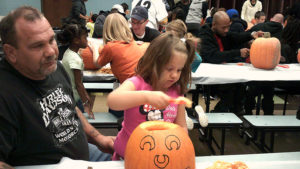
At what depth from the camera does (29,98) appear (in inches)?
49.2

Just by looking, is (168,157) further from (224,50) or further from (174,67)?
(224,50)

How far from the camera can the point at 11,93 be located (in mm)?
1203

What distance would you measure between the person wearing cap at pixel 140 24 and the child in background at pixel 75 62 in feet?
2.58

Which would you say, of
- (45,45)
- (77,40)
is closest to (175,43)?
(45,45)

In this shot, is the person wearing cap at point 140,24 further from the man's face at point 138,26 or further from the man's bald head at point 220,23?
the man's bald head at point 220,23

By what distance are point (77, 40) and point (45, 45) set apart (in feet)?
5.35

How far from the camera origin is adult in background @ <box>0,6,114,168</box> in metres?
1.19

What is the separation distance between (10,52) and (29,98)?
218 mm

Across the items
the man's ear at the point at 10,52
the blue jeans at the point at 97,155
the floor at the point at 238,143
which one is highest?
the man's ear at the point at 10,52

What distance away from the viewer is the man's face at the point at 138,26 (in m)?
3.53

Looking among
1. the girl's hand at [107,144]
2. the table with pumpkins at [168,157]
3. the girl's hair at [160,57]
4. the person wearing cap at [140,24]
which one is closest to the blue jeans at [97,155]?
the girl's hand at [107,144]

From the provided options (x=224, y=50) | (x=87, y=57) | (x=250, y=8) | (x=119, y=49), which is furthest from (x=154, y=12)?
(x=250, y=8)

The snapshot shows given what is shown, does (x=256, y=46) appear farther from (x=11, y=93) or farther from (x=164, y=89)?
(x=11, y=93)

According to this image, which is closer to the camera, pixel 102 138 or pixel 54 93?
pixel 54 93
